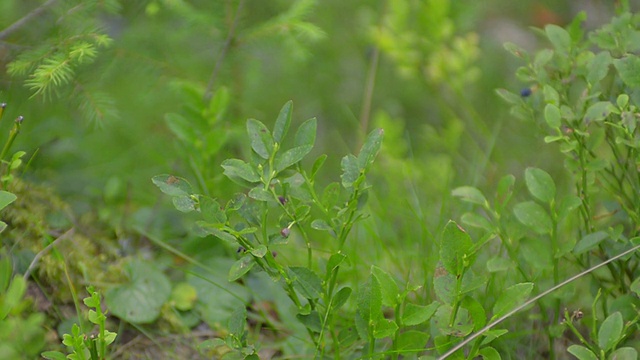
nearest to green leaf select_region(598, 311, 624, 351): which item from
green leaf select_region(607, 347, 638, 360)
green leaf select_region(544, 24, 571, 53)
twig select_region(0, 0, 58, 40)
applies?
green leaf select_region(607, 347, 638, 360)

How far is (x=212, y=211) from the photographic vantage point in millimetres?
1274

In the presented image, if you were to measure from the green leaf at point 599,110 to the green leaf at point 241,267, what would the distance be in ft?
2.41

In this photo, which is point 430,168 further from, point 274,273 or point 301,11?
point 274,273

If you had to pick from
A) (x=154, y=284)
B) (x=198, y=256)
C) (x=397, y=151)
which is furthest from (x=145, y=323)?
(x=397, y=151)

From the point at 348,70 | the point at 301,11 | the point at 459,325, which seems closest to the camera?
the point at 459,325

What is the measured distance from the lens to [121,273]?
180 cm

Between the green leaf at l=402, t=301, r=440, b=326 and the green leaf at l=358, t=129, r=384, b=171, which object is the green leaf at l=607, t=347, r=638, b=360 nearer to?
the green leaf at l=402, t=301, r=440, b=326

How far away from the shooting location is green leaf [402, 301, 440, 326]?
129 centimetres

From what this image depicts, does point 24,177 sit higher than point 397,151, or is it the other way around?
point 24,177

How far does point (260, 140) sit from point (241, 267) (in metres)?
0.25

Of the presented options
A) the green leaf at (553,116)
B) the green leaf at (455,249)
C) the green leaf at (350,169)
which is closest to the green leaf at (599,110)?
the green leaf at (553,116)

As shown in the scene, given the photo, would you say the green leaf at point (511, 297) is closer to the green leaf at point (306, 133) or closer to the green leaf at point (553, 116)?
the green leaf at point (553, 116)

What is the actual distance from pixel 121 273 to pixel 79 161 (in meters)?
0.55

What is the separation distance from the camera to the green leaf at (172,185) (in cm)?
128
